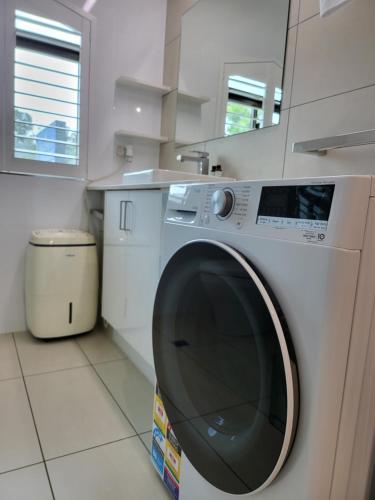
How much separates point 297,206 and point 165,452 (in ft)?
2.77

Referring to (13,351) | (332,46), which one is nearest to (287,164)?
(332,46)

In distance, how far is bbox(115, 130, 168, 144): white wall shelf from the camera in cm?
219

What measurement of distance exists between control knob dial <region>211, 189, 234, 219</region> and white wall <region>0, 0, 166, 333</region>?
166 cm

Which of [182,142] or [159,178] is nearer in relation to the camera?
[159,178]

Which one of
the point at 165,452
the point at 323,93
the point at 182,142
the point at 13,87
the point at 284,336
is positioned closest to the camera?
the point at 284,336

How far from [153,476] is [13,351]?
115 cm

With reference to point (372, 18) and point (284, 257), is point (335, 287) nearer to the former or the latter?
point (284, 257)

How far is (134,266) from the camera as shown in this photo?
→ 153 centimetres

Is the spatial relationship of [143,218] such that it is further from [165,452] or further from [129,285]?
[165,452]

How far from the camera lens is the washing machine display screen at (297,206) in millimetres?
502

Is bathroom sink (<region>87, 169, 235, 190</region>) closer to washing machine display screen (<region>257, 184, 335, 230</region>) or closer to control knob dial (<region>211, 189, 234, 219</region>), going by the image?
control knob dial (<region>211, 189, 234, 219</region>)


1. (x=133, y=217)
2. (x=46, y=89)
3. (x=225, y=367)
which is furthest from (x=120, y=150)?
(x=225, y=367)

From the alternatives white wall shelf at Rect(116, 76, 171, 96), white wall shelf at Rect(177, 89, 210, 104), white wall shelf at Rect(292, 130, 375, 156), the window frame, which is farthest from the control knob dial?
white wall shelf at Rect(116, 76, 171, 96)

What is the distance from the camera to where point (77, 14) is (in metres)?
1.98
